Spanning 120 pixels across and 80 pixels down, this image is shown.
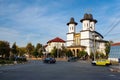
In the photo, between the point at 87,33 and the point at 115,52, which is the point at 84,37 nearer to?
the point at 87,33

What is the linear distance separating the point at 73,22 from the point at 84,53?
2429 centimetres

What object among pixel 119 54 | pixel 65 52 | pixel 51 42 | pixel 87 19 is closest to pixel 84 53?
pixel 65 52

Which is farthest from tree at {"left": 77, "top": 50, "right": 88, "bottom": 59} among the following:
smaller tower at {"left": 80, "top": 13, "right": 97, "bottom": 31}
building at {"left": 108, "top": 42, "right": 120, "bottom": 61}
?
building at {"left": 108, "top": 42, "right": 120, "bottom": 61}

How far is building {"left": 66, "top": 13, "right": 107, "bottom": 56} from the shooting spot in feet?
369

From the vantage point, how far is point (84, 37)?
113 metres

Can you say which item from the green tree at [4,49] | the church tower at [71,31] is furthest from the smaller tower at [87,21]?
the green tree at [4,49]

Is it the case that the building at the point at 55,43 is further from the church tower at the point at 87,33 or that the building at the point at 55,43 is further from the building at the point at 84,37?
the church tower at the point at 87,33

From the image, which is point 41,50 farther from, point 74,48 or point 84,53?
point 84,53

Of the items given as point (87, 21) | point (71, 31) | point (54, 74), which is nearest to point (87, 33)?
point (87, 21)

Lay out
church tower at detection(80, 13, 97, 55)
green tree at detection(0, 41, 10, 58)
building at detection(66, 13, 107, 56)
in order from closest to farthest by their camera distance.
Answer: green tree at detection(0, 41, 10, 58) < church tower at detection(80, 13, 97, 55) < building at detection(66, 13, 107, 56)

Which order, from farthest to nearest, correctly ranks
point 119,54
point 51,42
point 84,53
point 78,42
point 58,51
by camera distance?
point 51,42
point 78,42
point 58,51
point 84,53
point 119,54

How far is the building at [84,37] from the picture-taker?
369ft

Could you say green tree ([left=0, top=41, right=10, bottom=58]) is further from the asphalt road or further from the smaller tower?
the asphalt road

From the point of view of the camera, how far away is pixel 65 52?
11031 cm
